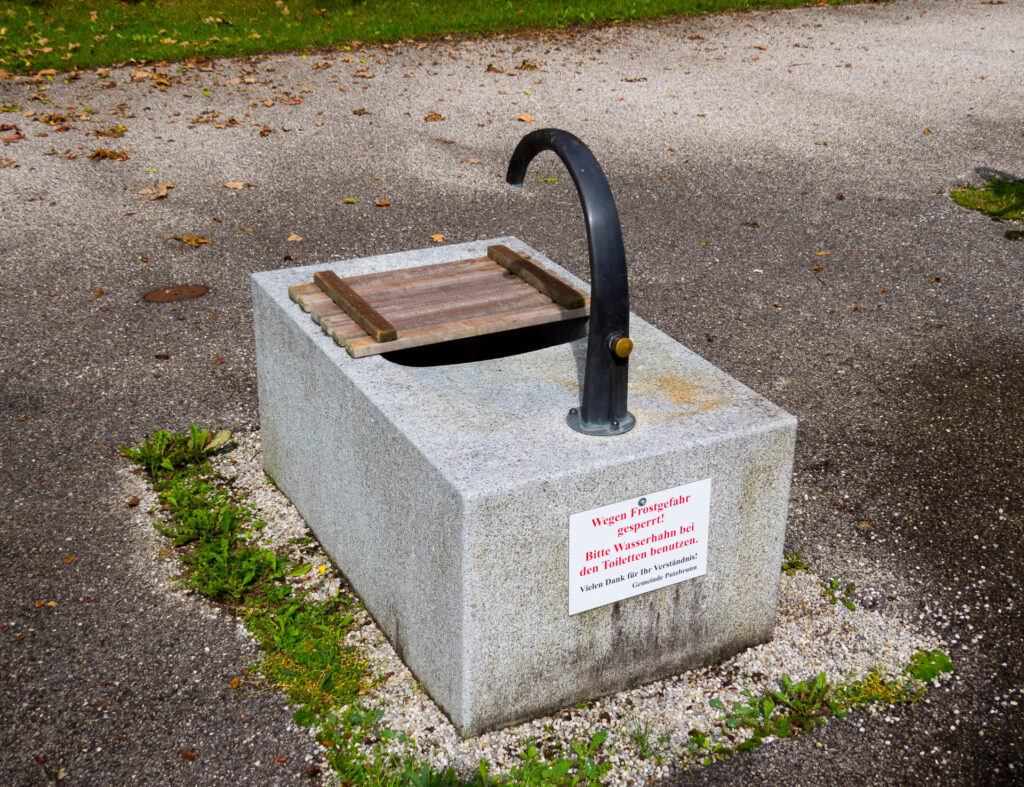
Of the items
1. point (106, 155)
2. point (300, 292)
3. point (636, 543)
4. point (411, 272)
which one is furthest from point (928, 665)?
point (106, 155)

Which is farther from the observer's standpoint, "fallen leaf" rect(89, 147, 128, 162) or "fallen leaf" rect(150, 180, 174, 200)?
"fallen leaf" rect(89, 147, 128, 162)

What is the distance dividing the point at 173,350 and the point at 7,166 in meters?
3.40

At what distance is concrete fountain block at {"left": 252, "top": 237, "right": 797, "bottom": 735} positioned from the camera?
2.83m

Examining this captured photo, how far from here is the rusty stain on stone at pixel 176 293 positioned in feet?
19.7

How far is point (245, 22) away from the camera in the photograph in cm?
1143

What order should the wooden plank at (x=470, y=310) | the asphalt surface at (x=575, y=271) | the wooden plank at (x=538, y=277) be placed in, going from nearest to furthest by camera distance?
the asphalt surface at (x=575, y=271), the wooden plank at (x=470, y=310), the wooden plank at (x=538, y=277)

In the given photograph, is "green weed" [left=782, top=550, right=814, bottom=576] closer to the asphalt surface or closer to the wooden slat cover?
the asphalt surface

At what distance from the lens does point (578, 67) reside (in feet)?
34.8

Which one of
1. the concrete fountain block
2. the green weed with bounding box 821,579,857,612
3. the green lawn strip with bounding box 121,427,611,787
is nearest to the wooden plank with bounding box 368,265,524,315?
the concrete fountain block

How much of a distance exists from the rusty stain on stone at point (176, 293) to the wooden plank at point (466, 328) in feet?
9.81

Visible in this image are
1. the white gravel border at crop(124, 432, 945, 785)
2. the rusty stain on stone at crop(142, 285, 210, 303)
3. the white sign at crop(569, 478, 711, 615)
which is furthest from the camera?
the rusty stain on stone at crop(142, 285, 210, 303)

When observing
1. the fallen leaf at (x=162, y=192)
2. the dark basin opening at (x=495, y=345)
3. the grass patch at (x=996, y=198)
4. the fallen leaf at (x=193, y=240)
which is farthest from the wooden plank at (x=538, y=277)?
the grass patch at (x=996, y=198)

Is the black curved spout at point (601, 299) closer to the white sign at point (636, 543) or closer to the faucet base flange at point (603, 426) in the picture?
the faucet base flange at point (603, 426)

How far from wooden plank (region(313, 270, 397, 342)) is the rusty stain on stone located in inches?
93.7
